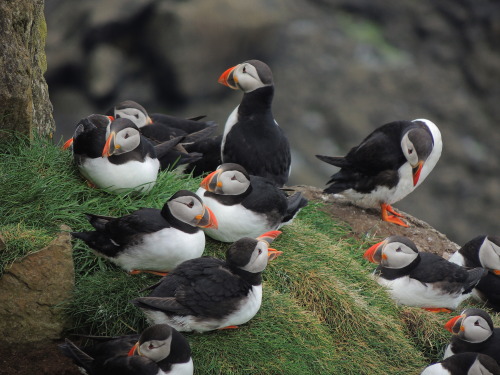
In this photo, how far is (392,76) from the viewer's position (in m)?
25.4

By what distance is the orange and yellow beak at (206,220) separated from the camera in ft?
15.1

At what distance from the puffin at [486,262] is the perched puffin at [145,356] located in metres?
3.15

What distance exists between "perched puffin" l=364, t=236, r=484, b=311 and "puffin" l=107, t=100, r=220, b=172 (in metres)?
1.71

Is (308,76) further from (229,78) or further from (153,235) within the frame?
(153,235)

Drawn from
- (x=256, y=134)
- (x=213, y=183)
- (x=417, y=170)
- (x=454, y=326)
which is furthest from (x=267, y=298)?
(x=417, y=170)

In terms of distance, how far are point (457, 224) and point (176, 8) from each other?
1005cm

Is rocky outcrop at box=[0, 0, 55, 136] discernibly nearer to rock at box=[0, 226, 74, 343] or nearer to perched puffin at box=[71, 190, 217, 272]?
perched puffin at box=[71, 190, 217, 272]

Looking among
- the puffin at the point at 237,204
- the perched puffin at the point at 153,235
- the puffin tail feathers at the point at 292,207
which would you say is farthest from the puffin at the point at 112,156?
the puffin tail feathers at the point at 292,207

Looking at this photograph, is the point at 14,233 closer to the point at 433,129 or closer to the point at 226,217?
the point at 226,217

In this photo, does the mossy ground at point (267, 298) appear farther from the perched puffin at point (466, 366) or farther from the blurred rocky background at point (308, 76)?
the blurred rocky background at point (308, 76)

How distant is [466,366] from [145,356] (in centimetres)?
194

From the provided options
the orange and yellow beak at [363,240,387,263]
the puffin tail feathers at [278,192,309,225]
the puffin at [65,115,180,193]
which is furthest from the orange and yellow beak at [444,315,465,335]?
the puffin at [65,115,180,193]

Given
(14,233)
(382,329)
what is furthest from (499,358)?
(14,233)

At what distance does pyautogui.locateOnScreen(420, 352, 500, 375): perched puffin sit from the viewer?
4520 millimetres
